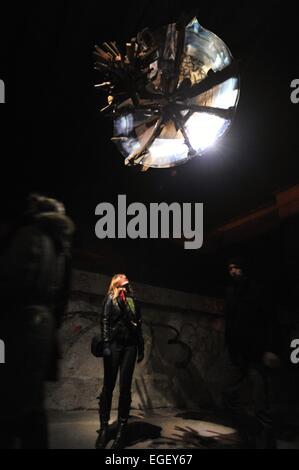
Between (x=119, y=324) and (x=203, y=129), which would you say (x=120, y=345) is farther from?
(x=203, y=129)

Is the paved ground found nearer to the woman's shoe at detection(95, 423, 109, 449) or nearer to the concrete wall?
the woman's shoe at detection(95, 423, 109, 449)

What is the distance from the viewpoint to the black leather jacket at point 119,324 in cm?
448

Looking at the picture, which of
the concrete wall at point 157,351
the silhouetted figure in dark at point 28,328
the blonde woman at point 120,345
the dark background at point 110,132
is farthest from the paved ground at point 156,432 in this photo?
the dark background at point 110,132

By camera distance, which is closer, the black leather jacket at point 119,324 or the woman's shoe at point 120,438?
the woman's shoe at point 120,438

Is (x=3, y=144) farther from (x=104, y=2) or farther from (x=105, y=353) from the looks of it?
(x=105, y=353)

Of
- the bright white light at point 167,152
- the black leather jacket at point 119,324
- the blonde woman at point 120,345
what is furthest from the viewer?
the black leather jacket at point 119,324

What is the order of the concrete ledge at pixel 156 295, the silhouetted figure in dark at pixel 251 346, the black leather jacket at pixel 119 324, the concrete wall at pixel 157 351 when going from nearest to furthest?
the silhouetted figure in dark at pixel 251 346 < the black leather jacket at pixel 119 324 < the concrete wall at pixel 157 351 < the concrete ledge at pixel 156 295

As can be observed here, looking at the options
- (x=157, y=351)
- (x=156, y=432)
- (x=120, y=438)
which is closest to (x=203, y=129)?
(x=120, y=438)

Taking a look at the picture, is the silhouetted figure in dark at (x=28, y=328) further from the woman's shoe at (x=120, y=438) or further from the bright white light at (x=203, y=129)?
the bright white light at (x=203, y=129)

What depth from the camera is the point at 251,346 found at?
423 centimetres

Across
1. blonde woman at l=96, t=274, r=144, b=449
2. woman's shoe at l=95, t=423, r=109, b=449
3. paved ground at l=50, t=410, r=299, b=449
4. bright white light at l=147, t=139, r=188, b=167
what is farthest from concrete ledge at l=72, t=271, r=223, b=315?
bright white light at l=147, t=139, r=188, b=167

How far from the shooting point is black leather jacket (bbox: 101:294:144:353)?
4480 mm

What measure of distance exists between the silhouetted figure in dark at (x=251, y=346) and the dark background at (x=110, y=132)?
238 centimetres

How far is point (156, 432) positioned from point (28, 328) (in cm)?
327
